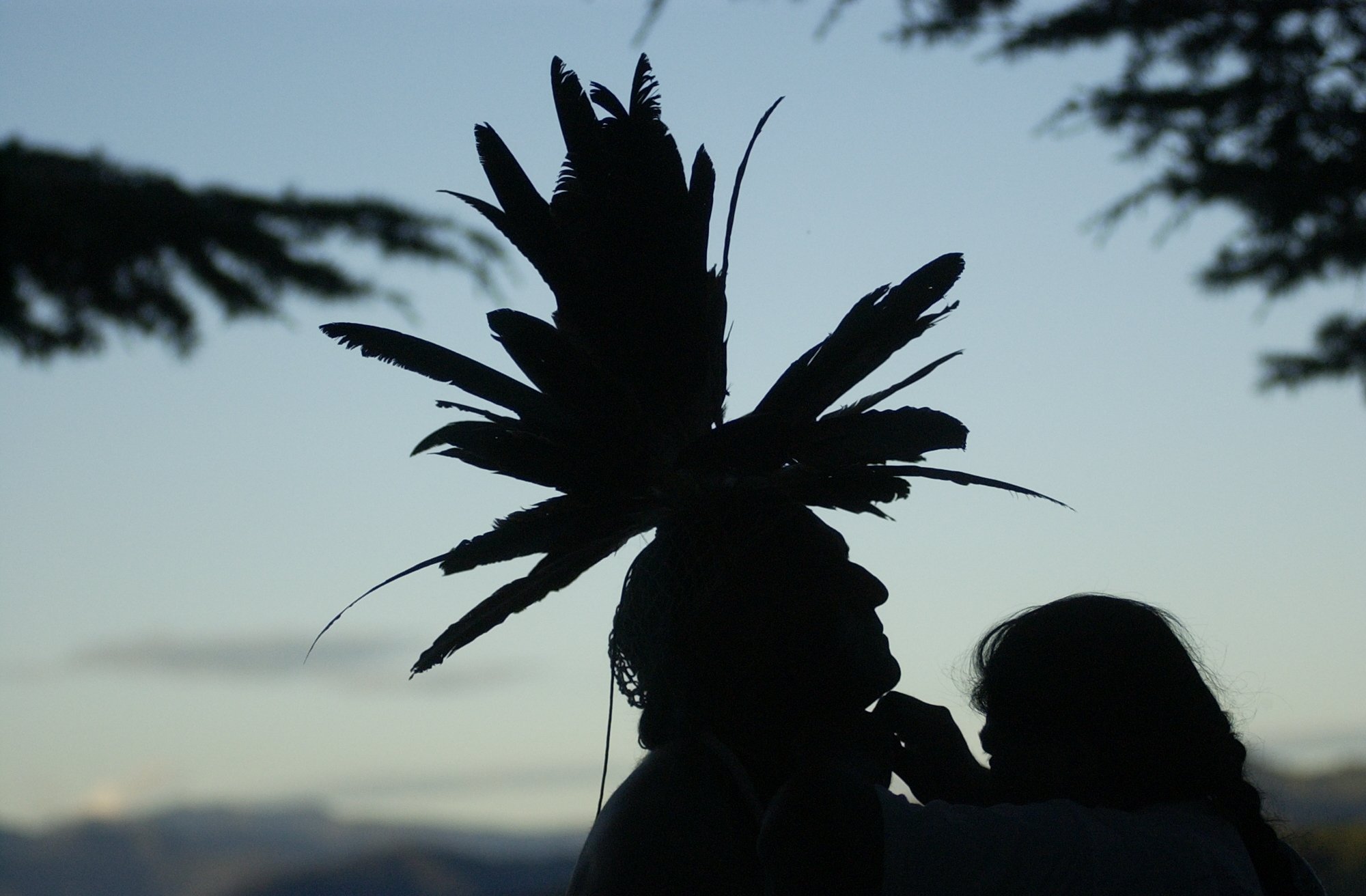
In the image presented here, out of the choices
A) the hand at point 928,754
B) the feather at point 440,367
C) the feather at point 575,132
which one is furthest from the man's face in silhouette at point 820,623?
the feather at point 575,132

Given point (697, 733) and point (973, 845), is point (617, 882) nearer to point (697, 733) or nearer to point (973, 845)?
point (697, 733)

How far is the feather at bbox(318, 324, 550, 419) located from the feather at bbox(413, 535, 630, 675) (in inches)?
10.8

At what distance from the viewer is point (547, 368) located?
84.0 inches

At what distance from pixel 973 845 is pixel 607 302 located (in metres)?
1.13

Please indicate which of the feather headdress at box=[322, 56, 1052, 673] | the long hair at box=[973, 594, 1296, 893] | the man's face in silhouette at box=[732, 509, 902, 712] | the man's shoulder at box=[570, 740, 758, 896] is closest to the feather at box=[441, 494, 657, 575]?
the feather headdress at box=[322, 56, 1052, 673]

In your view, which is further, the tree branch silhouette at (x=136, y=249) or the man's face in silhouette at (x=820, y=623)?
the tree branch silhouette at (x=136, y=249)


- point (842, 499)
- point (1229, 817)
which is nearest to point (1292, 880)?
point (1229, 817)

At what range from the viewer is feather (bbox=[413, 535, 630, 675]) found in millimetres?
2170

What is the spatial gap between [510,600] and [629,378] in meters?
0.48

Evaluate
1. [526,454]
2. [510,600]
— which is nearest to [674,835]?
[510,600]

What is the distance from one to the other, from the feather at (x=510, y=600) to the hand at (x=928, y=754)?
2.08ft

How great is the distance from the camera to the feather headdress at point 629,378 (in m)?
2.11

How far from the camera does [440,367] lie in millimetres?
2178

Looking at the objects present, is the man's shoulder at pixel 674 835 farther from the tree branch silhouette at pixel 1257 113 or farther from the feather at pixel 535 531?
the tree branch silhouette at pixel 1257 113
